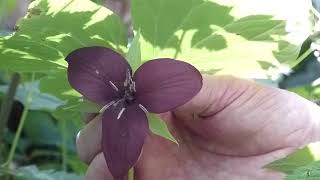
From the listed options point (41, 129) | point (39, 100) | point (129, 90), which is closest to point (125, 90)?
point (129, 90)

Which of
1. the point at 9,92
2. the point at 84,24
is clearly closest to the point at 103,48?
the point at 84,24

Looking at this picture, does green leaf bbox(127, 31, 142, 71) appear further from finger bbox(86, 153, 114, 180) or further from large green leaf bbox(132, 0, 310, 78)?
finger bbox(86, 153, 114, 180)

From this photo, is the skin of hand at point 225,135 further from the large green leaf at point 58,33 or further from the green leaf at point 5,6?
the green leaf at point 5,6

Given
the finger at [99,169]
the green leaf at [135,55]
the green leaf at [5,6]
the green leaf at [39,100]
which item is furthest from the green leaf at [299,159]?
the green leaf at [39,100]

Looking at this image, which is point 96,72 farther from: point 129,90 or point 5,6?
point 5,6

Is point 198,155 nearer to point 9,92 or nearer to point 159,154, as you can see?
point 159,154

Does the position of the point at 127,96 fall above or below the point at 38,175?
above

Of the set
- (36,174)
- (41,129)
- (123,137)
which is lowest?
(41,129)
